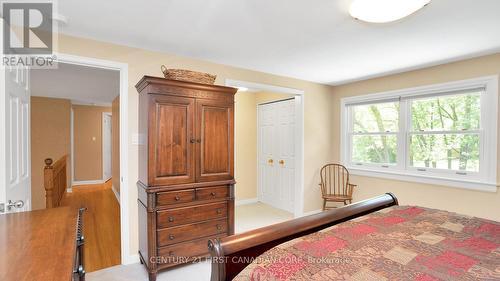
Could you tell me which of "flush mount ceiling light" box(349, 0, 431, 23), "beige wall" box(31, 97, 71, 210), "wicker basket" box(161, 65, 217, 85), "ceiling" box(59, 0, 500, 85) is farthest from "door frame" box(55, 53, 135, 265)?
"beige wall" box(31, 97, 71, 210)

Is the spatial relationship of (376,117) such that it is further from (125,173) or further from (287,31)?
(125,173)

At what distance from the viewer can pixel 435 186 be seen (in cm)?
313

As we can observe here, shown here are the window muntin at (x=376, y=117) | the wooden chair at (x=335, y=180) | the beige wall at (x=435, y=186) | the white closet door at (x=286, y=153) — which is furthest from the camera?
the white closet door at (x=286, y=153)

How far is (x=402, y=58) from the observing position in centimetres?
289

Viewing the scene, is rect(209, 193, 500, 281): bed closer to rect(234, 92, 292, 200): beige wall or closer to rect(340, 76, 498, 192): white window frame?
rect(340, 76, 498, 192): white window frame

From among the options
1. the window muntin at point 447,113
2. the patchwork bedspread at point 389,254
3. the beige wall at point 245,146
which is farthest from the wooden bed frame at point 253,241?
the beige wall at point 245,146

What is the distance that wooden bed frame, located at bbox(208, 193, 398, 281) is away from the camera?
120cm

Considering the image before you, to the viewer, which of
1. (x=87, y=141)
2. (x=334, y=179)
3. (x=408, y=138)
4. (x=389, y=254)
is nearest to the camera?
(x=389, y=254)

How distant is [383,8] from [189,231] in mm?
2376

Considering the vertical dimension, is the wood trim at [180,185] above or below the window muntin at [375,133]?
below

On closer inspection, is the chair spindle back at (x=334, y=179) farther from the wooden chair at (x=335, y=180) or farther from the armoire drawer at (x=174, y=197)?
the armoire drawer at (x=174, y=197)

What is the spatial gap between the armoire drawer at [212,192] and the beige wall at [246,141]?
7.25 ft

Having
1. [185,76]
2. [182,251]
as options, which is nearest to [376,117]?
[185,76]

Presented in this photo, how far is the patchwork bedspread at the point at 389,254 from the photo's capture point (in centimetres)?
103
